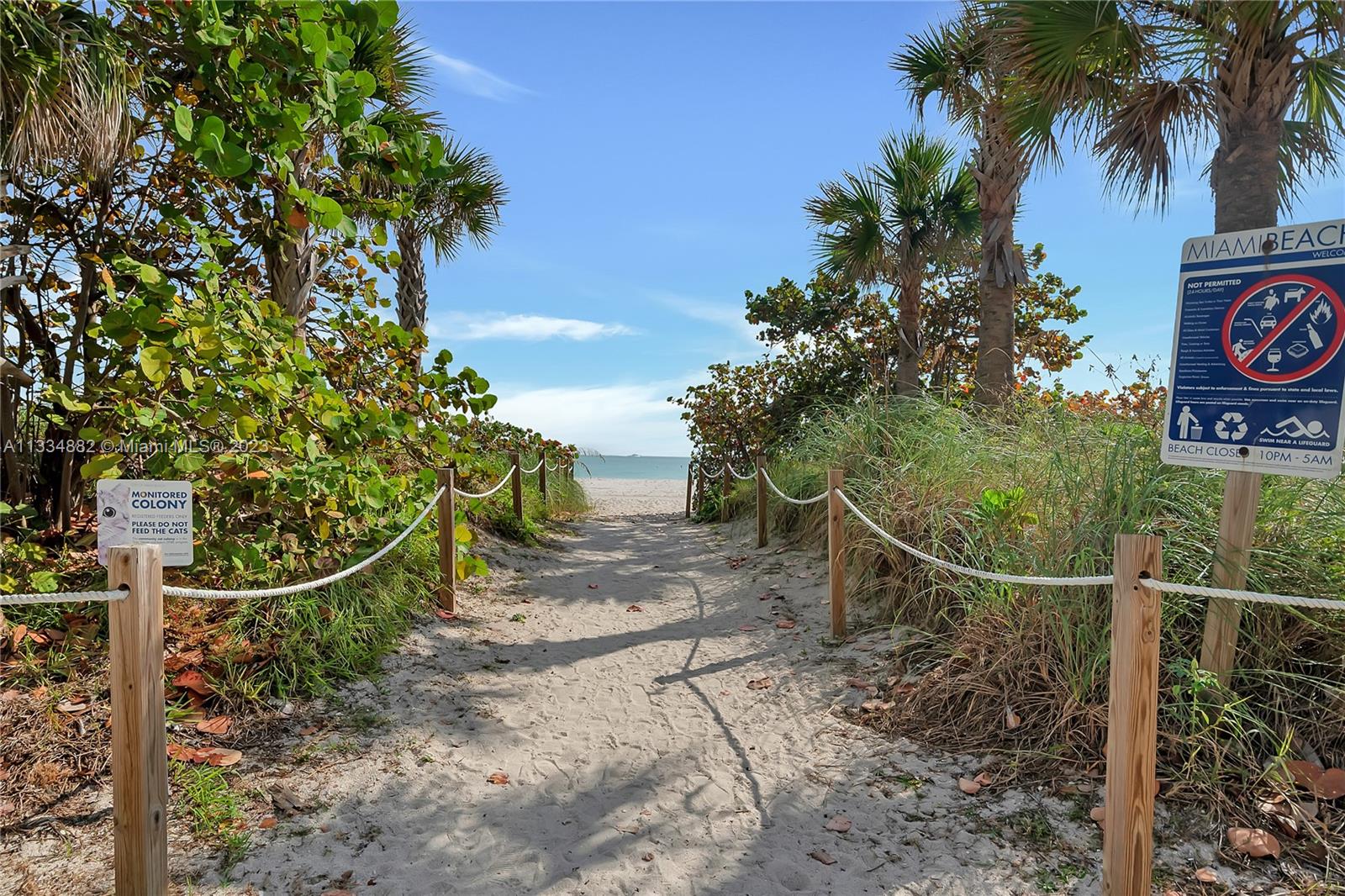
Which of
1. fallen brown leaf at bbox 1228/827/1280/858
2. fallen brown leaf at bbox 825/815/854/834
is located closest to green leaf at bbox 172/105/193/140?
fallen brown leaf at bbox 825/815/854/834

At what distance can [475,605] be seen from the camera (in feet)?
19.8

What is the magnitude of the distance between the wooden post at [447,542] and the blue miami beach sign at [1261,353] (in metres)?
4.76

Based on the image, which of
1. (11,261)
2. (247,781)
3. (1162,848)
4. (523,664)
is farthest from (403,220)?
(1162,848)

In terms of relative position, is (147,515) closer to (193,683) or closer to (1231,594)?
(193,683)

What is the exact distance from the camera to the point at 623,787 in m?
3.39

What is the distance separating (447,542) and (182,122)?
3260 millimetres

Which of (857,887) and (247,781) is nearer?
(857,887)

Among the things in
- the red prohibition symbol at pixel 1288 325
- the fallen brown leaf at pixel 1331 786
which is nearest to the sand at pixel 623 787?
the fallen brown leaf at pixel 1331 786

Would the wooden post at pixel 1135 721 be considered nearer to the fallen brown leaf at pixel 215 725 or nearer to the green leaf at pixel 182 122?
the fallen brown leaf at pixel 215 725

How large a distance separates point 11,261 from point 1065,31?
7.79m

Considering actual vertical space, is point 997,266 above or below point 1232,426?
above

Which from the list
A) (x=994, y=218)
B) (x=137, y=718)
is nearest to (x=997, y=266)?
(x=994, y=218)

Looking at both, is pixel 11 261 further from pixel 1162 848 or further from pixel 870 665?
pixel 1162 848

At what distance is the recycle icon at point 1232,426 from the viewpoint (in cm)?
312
